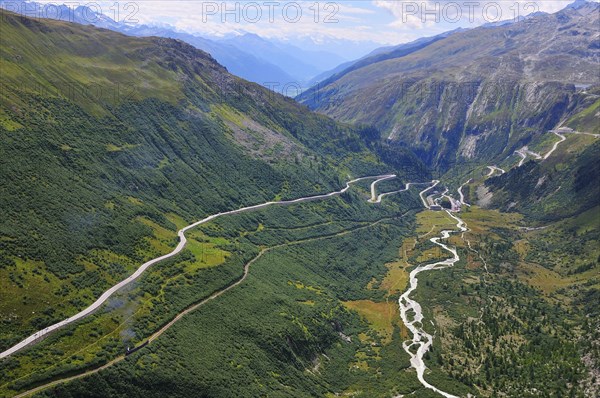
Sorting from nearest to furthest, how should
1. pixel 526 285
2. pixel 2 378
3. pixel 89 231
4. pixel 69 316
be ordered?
1. pixel 2 378
2. pixel 69 316
3. pixel 89 231
4. pixel 526 285

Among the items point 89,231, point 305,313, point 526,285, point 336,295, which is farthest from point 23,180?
point 526,285

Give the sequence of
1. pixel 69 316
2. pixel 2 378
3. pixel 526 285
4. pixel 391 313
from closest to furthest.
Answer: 1. pixel 2 378
2. pixel 69 316
3. pixel 391 313
4. pixel 526 285

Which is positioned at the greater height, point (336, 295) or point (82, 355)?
point (82, 355)

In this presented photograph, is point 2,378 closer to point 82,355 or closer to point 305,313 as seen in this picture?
point 82,355

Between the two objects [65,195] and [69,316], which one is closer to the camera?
[69,316]

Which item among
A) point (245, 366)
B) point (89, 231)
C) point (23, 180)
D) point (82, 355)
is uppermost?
point (23, 180)

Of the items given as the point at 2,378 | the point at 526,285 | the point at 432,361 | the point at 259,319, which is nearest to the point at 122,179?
the point at 259,319

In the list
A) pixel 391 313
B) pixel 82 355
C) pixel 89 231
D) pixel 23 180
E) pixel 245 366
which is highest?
pixel 23 180

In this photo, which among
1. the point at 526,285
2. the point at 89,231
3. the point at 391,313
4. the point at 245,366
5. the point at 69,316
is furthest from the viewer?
the point at 526,285

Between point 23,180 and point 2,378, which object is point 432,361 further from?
point 23,180
